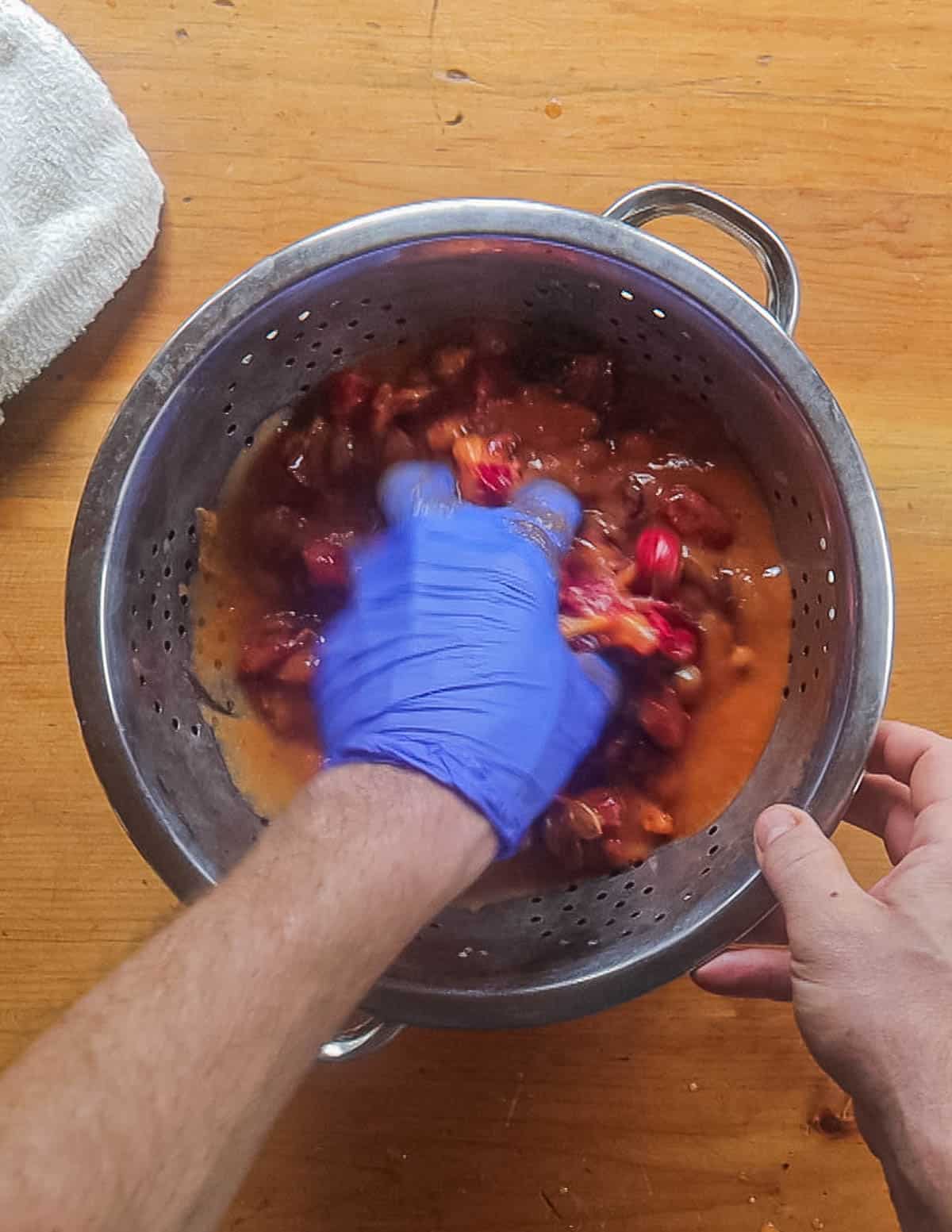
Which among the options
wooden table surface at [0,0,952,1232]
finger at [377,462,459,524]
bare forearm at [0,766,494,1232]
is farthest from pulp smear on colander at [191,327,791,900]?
bare forearm at [0,766,494,1232]

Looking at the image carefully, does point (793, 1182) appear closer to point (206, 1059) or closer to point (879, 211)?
point (206, 1059)

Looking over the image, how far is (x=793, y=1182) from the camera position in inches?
30.7

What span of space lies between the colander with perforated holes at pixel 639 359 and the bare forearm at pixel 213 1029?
138 mm

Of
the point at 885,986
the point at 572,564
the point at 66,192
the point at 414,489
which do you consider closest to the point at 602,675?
the point at 572,564

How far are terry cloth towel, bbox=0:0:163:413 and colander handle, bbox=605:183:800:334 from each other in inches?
14.8

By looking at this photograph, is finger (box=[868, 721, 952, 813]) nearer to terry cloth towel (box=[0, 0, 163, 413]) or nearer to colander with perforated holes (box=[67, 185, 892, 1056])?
colander with perforated holes (box=[67, 185, 892, 1056])

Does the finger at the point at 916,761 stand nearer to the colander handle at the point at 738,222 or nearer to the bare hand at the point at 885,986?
the bare hand at the point at 885,986

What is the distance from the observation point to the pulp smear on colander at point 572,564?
2.52ft

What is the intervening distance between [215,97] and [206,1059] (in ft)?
2.37

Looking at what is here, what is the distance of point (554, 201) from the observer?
848 mm

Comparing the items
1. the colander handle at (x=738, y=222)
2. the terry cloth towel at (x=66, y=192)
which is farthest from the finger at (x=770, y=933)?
the terry cloth towel at (x=66, y=192)

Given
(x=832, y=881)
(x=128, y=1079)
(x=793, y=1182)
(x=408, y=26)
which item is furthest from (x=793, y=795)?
(x=408, y=26)

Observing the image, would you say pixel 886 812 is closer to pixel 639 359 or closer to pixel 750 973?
pixel 750 973

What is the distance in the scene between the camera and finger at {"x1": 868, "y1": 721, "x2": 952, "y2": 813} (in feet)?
2.18
